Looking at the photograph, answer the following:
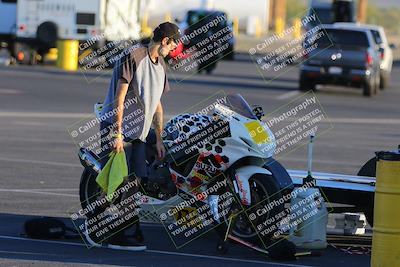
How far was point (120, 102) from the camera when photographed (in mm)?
10703

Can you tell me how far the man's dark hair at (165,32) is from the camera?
1085 cm

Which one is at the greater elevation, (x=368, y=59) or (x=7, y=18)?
(x=368, y=59)

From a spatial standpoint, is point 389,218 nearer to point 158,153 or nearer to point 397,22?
point 158,153

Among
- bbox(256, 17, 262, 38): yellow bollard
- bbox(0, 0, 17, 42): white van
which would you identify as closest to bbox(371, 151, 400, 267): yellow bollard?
bbox(0, 0, 17, 42): white van

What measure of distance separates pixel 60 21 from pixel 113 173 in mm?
31527

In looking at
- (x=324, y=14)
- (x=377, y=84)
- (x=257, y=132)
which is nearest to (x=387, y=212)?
(x=257, y=132)

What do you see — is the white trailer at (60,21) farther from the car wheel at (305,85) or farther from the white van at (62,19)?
the car wheel at (305,85)

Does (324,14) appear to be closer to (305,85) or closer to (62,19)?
(62,19)

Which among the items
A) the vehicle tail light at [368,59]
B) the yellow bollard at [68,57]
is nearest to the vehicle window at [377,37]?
the vehicle tail light at [368,59]

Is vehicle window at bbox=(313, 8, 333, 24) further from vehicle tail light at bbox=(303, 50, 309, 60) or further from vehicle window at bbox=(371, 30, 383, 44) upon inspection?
vehicle tail light at bbox=(303, 50, 309, 60)

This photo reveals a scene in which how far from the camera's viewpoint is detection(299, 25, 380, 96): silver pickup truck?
113 feet

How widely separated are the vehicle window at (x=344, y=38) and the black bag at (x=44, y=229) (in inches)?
938

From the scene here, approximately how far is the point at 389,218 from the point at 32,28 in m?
32.7

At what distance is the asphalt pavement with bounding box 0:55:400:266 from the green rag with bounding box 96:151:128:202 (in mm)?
558
